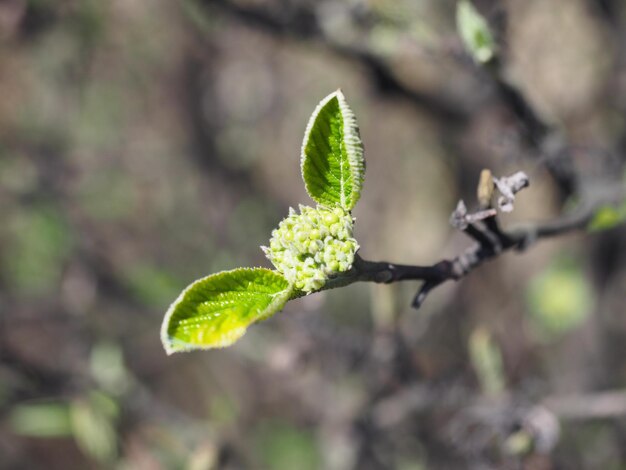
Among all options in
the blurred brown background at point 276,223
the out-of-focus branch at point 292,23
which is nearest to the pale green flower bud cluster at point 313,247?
the blurred brown background at point 276,223

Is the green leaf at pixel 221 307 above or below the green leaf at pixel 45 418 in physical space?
below

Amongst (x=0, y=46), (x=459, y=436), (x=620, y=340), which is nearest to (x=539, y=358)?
(x=620, y=340)

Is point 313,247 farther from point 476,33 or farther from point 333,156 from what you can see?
point 476,33

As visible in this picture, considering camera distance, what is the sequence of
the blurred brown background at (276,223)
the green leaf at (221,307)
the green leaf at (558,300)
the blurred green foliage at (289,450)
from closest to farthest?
the green leaf at (221,307) → the blurred brown background at (276,223) → the green leaf at (558,300) → the blurred green foliage at (289,450)

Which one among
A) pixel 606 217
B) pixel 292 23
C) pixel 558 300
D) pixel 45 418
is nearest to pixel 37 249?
pixel 45 418

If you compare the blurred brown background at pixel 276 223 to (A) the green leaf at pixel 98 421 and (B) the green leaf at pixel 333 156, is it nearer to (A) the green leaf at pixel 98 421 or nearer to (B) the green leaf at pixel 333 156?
(A) the green leaf at pixel 98 421

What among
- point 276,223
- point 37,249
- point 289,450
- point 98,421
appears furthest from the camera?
point 276,223
